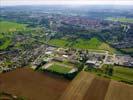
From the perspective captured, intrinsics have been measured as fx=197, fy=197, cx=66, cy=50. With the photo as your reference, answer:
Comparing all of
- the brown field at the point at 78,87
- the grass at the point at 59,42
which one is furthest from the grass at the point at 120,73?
the grass at the point at 59,42

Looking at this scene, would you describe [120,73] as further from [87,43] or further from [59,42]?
[59,42]

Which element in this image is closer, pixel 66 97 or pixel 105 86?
pixel 66 97

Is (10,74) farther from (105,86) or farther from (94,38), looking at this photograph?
(94,38)

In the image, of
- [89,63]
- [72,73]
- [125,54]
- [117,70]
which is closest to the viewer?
[72,73]

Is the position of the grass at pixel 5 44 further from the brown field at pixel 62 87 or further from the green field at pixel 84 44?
the brown field at pixel 62 87

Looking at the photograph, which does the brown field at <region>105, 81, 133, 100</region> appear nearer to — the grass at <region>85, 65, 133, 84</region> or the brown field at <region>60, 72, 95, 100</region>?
the grass at <region>85, 65, 133, 84</region>

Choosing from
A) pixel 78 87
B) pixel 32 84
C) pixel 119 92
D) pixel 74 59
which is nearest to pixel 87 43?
pixel 74 59

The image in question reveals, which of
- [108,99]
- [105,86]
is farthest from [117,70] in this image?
[108,99]
